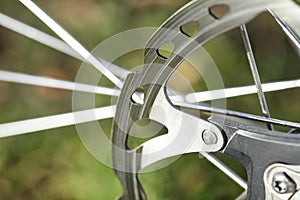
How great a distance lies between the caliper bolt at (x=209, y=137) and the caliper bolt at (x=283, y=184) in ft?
0.19

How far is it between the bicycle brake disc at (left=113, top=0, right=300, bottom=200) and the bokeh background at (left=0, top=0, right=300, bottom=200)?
1.11ft

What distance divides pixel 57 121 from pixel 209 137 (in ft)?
0.93

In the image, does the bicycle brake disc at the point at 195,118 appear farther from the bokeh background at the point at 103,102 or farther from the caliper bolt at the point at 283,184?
the bokeh background at the point at 103,102

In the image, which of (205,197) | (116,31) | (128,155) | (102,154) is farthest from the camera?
(116,31)

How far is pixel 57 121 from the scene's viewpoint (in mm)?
774

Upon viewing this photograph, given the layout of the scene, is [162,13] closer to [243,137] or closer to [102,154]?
[102,154]

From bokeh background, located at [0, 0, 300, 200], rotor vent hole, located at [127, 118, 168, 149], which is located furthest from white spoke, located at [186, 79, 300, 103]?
bokeh background, located at [0, 0, 300, 200]

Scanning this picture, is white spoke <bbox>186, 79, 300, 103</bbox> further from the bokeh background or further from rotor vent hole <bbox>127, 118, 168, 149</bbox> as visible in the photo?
the bokeh background

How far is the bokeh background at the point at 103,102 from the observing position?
37.1 inches

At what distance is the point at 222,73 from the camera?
3.24ft

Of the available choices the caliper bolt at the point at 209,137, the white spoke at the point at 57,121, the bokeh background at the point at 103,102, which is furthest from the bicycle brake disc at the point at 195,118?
the bokeh background at the point at 103,102

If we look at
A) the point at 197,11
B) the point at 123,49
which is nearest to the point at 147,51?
the point at 197,11

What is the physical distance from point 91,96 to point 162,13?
28cm

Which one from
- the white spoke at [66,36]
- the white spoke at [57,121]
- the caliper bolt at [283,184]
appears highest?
the white spoke at [66,36]
